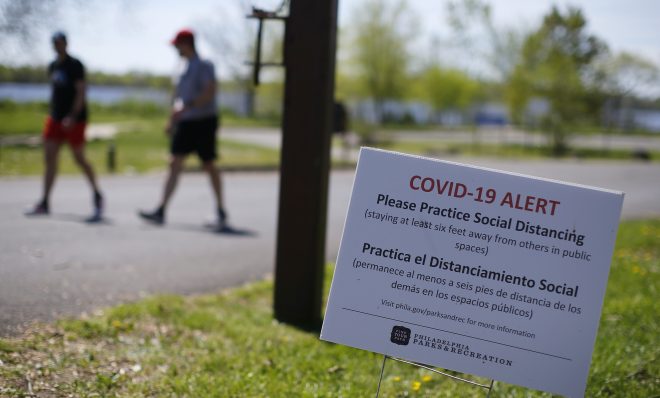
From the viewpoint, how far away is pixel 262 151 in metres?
21.7

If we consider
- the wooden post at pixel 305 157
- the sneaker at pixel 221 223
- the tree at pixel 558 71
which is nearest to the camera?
the wooden post at pixel 305 157

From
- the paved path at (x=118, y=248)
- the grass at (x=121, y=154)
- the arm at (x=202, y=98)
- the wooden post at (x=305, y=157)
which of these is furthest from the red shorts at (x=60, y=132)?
the grass at (x=121, y=154)

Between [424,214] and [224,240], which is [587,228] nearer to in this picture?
[424,214]

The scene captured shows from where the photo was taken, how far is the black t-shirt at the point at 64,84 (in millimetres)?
7645

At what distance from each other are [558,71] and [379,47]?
1076cm

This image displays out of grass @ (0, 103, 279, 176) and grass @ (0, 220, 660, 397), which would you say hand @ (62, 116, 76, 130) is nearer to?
grass @ (0, 220, 660, 397)

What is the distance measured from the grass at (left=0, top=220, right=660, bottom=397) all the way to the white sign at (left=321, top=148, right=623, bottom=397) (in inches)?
33.7

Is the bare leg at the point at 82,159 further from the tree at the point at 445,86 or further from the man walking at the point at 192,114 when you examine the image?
the tree at the point at 445,86

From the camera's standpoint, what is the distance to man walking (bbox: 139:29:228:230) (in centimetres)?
740

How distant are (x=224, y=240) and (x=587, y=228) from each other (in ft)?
17.8

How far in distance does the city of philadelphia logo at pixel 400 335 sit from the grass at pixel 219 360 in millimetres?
779

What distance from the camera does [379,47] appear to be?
127ft

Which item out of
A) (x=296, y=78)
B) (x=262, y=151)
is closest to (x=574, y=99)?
(x=262, y=151)

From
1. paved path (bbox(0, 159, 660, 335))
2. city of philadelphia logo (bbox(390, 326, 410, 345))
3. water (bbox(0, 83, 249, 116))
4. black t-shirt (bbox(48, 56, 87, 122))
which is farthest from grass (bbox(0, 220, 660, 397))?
water (bbox(0, 83, 249, 116))
